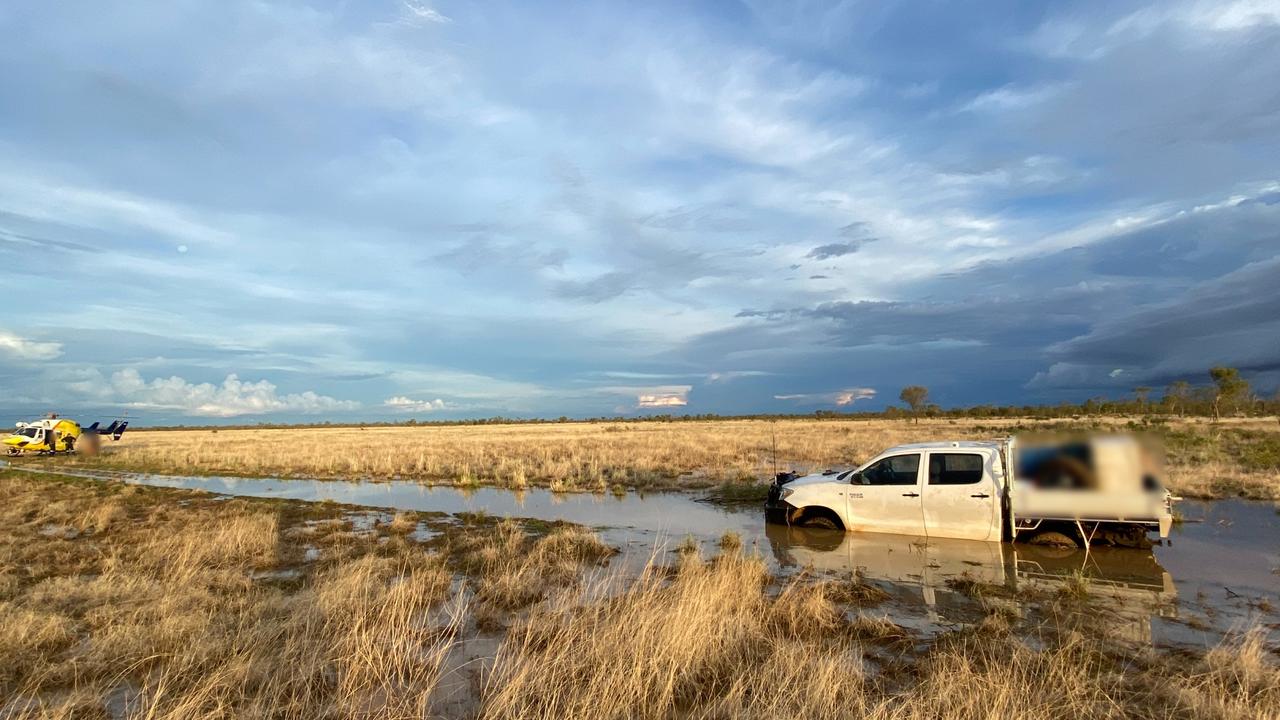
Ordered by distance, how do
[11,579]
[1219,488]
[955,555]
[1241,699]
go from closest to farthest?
[1241,699]
[11,579]
[955,555]
[1219,488]

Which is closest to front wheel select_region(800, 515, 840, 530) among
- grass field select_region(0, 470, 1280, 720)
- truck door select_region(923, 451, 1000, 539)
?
truck door select_region(923, 451, 1000, 539)

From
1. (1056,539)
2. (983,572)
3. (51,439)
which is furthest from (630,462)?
(51,439)

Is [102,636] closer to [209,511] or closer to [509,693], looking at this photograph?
[509,693]

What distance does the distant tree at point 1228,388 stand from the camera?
58875 mm

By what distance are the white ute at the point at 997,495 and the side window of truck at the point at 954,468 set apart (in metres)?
0.02

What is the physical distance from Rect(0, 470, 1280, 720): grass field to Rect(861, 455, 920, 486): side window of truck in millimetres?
3436

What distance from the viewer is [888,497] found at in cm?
1183

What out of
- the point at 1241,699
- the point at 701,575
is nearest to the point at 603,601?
the point at 701,575

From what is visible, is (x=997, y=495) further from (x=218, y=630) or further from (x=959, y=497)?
(x=218, y=630)

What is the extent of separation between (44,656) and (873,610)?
8.99 m

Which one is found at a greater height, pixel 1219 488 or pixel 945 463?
pixel 945 463

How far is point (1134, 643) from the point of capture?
6.62 metres

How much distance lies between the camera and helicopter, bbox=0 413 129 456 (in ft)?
148

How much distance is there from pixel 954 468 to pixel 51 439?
59084 mm
